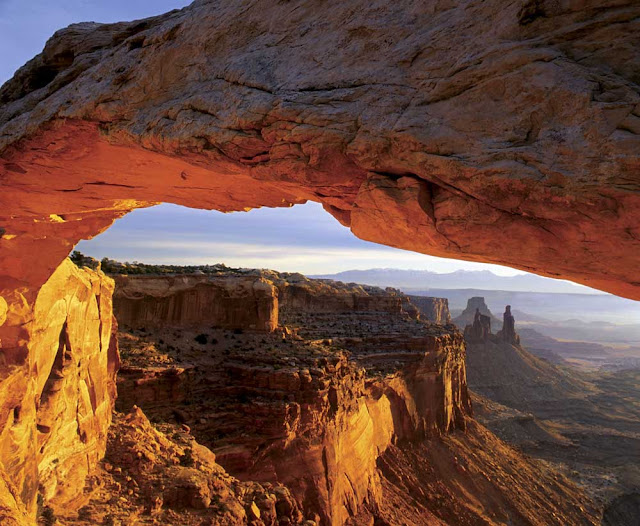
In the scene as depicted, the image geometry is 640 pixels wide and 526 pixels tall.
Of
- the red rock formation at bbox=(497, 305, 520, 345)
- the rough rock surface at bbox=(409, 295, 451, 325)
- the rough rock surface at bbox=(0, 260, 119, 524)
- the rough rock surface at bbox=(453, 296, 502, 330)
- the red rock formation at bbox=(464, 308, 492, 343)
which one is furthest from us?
the rough rock surface at bbox=(453, 296, 502, 330)

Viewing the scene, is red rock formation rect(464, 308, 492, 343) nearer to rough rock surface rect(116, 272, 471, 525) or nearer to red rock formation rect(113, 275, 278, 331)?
rough rock surface rect(116, 272, 471, 525)

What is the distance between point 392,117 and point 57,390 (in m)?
8.81

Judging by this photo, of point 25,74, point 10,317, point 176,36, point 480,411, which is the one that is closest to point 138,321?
point 10,317

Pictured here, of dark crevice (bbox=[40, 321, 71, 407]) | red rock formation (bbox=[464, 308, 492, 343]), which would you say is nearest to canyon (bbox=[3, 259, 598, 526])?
dark crevice (bbox=[40, 321, 71, 407])

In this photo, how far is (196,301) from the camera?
23781 mm

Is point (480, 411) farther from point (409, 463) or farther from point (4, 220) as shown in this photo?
point (4, 220)

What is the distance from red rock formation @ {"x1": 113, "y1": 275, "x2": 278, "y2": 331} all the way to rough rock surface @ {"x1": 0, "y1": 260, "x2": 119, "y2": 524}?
34.9 ft

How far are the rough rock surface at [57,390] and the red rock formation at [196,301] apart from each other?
10626 millimetres

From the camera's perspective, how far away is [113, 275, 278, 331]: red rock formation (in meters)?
21.9

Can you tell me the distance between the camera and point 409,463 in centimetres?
2439

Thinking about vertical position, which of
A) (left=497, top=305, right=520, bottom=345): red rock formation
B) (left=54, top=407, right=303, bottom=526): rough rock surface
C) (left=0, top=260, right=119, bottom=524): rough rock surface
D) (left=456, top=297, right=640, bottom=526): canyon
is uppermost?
(left=0, top=260, right=119, bottom=524): rough rock surface

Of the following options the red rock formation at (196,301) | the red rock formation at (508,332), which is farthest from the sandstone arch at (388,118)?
the red rock formation at (508,332)

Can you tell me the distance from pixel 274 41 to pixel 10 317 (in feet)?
23.9

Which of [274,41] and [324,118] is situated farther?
[274,41]
